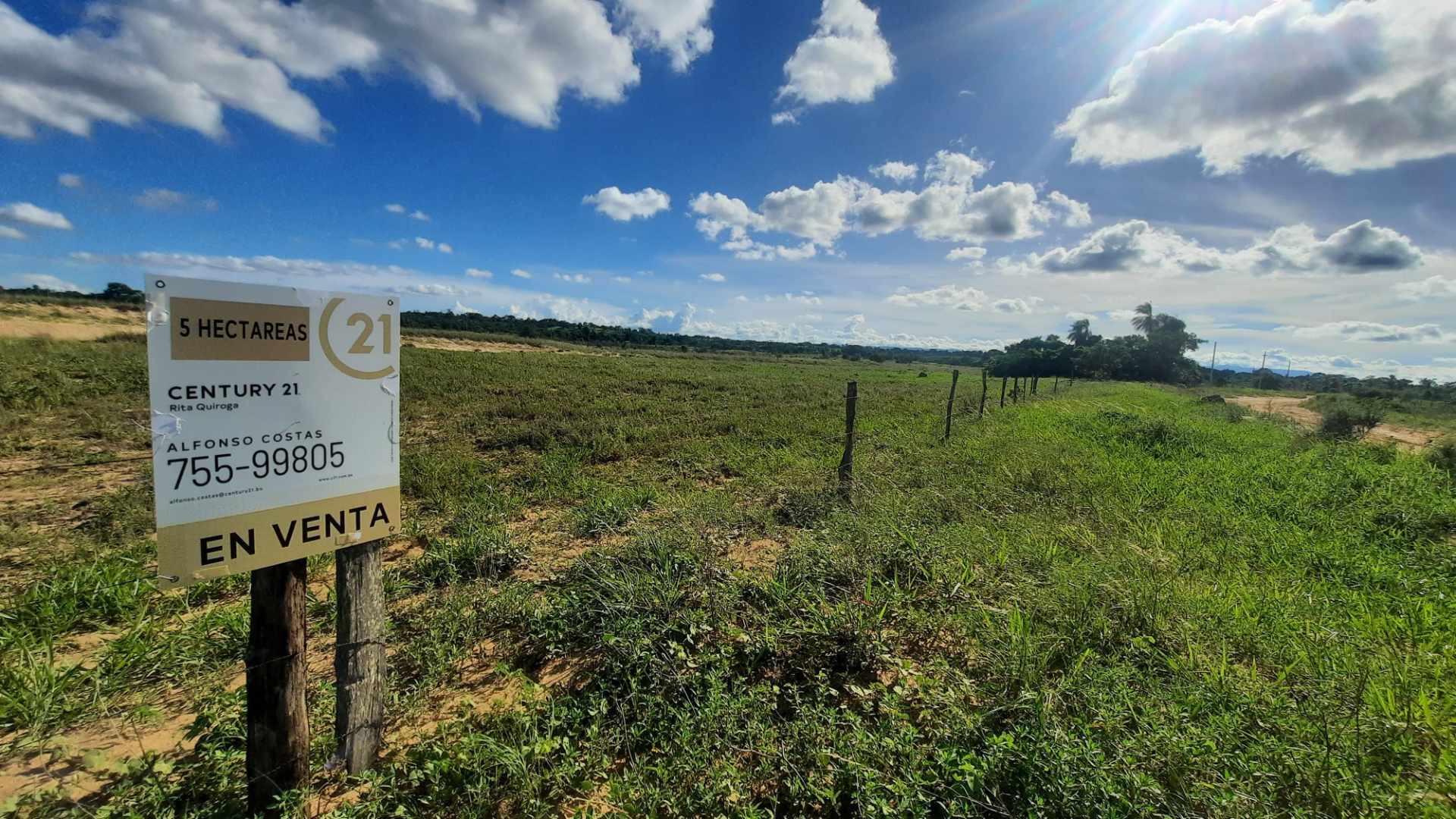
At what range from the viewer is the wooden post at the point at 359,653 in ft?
6.85

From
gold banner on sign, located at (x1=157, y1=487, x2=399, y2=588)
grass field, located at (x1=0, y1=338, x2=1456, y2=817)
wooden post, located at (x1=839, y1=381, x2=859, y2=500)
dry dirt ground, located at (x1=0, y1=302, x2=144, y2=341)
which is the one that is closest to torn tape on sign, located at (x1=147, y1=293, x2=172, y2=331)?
gold banner on sign, located at (x1=157, y1=487, x2=399, y2=588)

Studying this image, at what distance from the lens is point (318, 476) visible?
1.93 metres

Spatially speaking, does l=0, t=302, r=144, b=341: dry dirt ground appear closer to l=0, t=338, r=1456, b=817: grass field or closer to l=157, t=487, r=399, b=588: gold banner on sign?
l=0, t=338, r=1456, b=817: grass field

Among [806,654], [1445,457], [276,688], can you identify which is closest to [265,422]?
[276,688]

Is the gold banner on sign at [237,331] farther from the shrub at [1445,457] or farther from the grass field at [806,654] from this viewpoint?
the shrub at [1445,457]

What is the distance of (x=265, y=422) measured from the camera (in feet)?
5.87

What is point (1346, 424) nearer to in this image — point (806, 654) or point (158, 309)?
point (806, 654)

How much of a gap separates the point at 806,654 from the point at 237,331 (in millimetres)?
3011

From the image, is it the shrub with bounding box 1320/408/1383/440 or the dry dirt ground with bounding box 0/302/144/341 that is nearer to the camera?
the shrub with bounding box 1320/408/1383/440

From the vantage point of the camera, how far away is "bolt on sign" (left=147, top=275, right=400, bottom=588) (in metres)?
1.59

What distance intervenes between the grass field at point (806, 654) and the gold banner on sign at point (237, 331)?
1.73 metres

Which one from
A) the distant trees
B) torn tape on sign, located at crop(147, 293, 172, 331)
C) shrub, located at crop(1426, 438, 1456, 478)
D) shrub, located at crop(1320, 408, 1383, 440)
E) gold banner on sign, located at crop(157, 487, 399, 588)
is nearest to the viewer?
torn tape on sign, located at crop(147, 293, 172, 331)

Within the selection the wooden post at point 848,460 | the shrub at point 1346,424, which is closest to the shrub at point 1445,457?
the shrub at point 1346,424

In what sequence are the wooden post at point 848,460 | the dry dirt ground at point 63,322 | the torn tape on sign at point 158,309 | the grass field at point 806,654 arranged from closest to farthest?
the torn tape on sign at point 158,309, the grass field at point 806,654, the wooden post at point 848,460, the dry dirt ground at point 63,322
